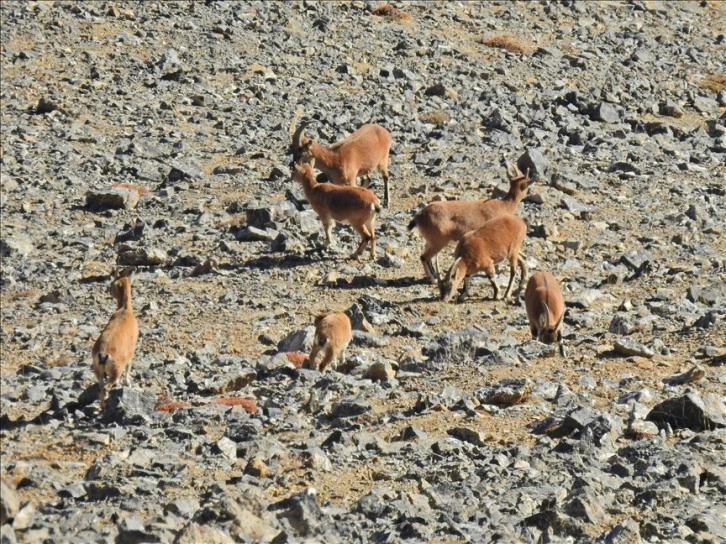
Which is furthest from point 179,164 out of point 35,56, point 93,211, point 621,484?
point 621,484

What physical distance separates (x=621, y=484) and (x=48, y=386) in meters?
5.56

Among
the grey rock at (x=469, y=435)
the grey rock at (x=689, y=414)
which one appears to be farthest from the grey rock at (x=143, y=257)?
the grey rock at (x=689, y=414)

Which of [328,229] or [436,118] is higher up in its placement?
[328,229]

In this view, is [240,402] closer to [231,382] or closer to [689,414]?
[231,382]

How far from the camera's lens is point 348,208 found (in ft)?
61.4

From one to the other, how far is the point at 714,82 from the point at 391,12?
7412 millimetres

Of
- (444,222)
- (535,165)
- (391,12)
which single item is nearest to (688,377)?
(444,222)

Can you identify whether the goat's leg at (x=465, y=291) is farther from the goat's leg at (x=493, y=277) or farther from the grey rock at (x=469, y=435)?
the grey rock at (x=469, y=435)

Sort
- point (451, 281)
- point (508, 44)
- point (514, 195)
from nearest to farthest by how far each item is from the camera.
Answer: point (451, 281)
point (514, 195)
point (508, 44)

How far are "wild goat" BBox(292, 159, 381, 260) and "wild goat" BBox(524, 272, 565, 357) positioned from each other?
333cm

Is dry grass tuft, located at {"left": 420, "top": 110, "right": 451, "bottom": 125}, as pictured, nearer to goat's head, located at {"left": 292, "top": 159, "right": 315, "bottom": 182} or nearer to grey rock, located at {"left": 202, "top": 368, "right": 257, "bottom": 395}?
goat's head, located at {"left": 292, "top": 159, "right": 315, "bottom": 182}

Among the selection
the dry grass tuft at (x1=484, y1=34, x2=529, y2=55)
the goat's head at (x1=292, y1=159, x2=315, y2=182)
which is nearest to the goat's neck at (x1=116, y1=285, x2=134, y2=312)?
the goat's head at (x1=292, y1=159, x2=315, y2=182)

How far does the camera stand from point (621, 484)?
11273 millimetres

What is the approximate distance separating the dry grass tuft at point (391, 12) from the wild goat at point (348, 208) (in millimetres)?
13710
